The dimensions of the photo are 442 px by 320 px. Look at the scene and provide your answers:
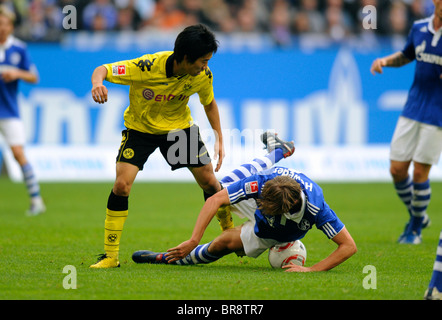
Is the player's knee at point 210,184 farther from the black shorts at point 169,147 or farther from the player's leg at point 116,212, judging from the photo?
the player's leg at point 116,212

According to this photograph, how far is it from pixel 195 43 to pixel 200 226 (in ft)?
4.86

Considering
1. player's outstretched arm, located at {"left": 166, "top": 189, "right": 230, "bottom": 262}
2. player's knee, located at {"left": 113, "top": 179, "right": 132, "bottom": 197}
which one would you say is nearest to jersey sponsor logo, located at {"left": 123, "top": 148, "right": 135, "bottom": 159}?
player's knee, located at {"left": 113, "top": 179, "right": 132, "bottom": 197}

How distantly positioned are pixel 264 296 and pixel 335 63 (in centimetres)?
1190

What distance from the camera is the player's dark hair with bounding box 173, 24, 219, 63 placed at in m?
5.82

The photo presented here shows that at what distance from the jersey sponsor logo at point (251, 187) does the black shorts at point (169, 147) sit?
35.8 inches

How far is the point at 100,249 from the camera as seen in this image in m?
7.16

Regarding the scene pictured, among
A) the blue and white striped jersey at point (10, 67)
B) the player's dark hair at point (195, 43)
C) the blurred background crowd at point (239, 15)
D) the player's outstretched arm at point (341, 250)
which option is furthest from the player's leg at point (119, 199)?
the blurred background crowd at point (239, 15)

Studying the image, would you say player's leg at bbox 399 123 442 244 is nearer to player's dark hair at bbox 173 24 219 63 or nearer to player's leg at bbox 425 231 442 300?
player's dark hair at bbox 173 24 219 63

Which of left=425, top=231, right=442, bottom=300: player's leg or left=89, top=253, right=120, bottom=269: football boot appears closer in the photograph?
left=425, top=231, right=442, bottom=300: player's leg

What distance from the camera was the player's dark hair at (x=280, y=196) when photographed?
5.36 m

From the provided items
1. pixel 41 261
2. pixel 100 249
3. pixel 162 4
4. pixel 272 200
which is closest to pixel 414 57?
pixel 272 200

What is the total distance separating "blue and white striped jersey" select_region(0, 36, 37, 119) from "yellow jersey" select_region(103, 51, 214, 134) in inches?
183

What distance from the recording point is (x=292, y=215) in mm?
5582

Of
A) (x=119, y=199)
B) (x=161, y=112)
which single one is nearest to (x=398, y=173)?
(x=161, y=112)
